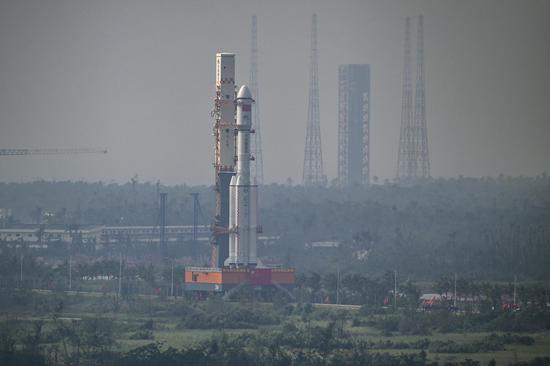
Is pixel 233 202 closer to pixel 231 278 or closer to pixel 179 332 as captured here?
pixel 231 278

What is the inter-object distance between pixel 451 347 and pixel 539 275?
36.1 m

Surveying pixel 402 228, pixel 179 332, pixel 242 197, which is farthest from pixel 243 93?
pixel 402 228

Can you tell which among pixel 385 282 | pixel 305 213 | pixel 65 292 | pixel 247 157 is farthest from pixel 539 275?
pixel 305 213

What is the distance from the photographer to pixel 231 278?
112500mm

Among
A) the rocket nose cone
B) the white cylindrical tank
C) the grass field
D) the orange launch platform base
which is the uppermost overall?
the rocket nose cone

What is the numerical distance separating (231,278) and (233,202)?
457 cm

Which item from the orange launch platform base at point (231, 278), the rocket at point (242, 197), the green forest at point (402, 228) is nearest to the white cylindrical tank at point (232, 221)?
the rocket at point (242, 197)

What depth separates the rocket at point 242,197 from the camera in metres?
112

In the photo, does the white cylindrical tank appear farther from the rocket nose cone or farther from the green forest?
the green forest

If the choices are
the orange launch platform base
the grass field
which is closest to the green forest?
the orange launch platform base

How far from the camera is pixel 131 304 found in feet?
354

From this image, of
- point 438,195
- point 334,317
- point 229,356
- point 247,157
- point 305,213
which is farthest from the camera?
point 438,195

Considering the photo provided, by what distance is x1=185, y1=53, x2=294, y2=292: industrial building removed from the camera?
112500mm

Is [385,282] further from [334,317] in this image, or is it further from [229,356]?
[229,356]
